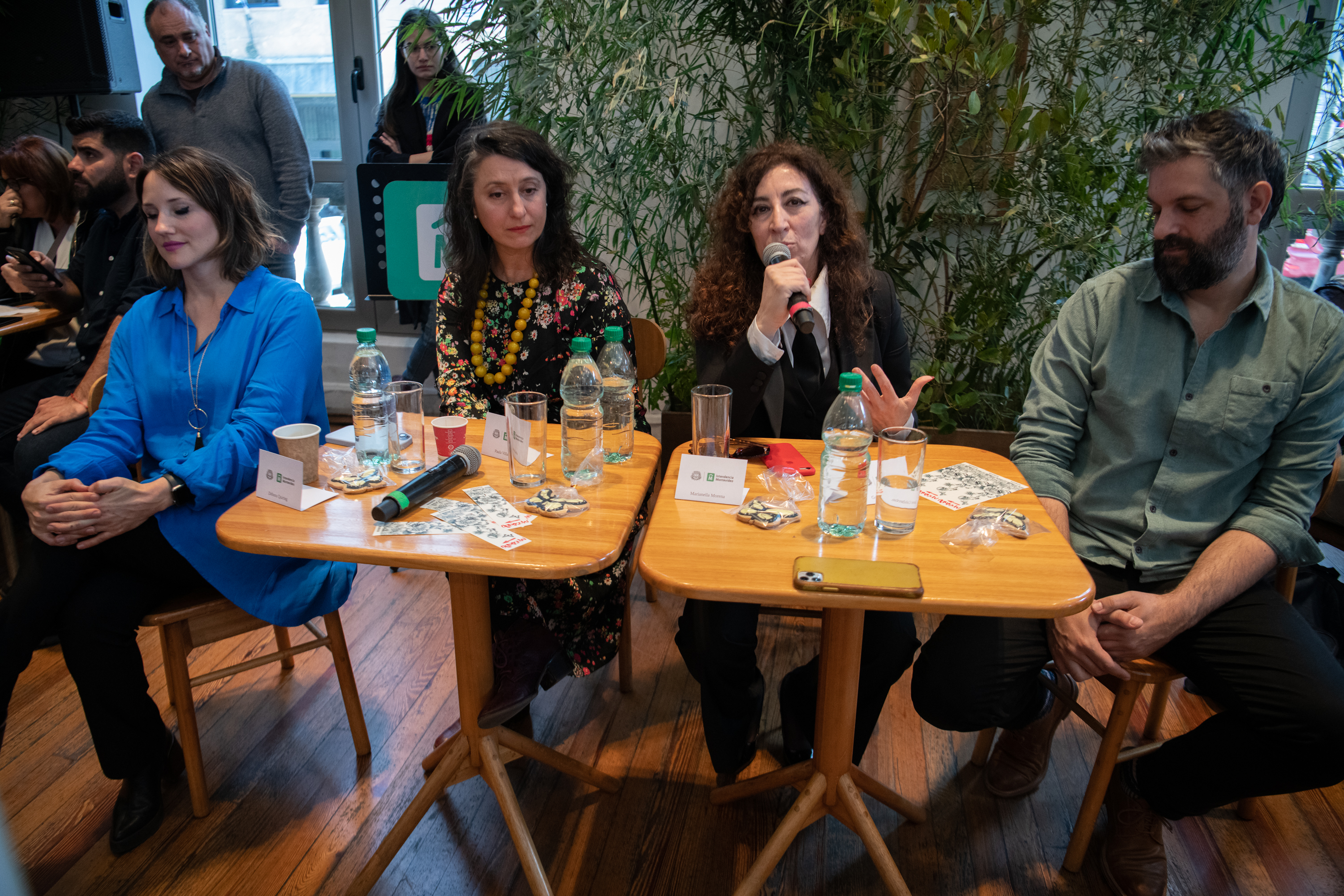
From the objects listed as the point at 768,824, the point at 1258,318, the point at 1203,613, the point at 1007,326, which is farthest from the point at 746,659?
the point at 1007,326

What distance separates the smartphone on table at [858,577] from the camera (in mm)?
1150

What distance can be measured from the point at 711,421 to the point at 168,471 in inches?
43.4

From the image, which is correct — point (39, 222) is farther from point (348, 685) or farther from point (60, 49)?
point (348, 685)

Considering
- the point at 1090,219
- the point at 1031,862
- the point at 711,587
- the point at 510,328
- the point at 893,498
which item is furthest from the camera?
the point at 1090,219

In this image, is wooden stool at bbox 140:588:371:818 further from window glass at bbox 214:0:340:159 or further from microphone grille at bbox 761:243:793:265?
window glass at bbox 214:0:340:159

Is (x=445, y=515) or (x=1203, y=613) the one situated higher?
(x=445, y=515)

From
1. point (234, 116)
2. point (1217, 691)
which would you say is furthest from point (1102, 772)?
point (234, 116)

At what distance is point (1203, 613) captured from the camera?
61.0 inches

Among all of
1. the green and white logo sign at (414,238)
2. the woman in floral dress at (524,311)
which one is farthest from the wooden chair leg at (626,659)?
the green and white logo sign at (414,238)

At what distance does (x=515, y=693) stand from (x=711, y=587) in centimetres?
72

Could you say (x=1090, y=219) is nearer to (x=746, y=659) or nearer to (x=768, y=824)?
(x=746, y=659)

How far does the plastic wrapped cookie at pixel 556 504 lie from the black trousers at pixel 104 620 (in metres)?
0.86

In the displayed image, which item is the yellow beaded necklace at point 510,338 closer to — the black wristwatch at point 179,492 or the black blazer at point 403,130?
the black wristwatch at point 179,492

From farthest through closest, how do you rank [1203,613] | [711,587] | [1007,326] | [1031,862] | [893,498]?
[1007,326]
[1031,862]
[1203,613]
[893,498]
[711,587]
